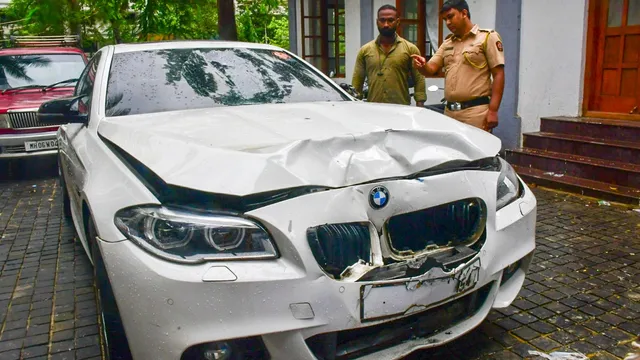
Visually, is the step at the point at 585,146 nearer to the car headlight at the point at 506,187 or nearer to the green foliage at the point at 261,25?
the car headlight at the point at 506,187

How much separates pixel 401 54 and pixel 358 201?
3897mm

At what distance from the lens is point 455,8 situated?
5016mm

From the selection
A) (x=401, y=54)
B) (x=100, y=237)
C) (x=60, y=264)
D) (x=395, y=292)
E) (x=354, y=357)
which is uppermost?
(x=401, y=54)

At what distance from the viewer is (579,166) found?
20.4 feet

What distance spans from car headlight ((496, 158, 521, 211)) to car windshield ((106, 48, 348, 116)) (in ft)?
4.49

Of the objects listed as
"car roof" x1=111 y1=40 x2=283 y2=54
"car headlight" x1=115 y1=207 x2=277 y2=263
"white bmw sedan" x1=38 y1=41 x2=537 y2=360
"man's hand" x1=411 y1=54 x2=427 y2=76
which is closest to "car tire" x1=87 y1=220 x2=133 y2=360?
"white bmw sedan" x1=38 y1=41 x2=537 y2=360

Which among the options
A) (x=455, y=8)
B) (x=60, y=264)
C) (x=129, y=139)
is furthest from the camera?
(x=455, y=8)

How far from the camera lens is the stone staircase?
575cm

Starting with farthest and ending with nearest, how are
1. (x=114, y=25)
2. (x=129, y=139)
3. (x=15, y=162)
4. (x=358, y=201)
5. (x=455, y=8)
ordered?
(x=114, y=25), (x=15, y=162), (x=455, y=8), (x=129, y=139), (x=358, y=201)

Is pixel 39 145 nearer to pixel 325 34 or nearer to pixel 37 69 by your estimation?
pixel 37 69

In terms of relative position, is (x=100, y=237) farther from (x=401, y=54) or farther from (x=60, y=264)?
(x=401, y=54)

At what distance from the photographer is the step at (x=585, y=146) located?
19.4ft

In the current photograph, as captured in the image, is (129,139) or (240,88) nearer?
(129,139)

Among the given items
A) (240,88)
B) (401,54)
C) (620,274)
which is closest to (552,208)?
(620,274)
